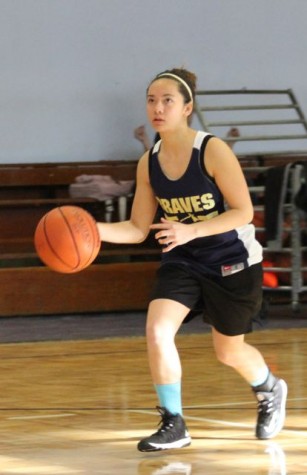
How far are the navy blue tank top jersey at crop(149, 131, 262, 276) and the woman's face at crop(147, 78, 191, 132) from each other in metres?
0.11

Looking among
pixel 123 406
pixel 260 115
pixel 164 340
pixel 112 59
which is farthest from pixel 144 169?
pixel 260 115

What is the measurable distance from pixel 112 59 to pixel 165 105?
5.32 m

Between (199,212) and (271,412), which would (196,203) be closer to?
(199,212)

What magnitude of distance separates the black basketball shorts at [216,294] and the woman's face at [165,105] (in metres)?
0.50

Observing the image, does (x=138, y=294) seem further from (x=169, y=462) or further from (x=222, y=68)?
(x=169, y=462)

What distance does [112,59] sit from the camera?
30.9 feet

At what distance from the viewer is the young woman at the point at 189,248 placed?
13.6ft

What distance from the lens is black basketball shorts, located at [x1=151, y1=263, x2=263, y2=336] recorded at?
423cm

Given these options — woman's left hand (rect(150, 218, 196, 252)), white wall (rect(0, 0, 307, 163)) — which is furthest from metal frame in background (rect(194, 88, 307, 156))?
woman's left hand (rect(150, 218, 196, 252))

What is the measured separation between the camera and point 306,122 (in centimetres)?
940

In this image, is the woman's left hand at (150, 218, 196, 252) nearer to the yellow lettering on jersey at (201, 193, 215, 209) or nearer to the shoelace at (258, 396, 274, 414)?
the yellow lettering on jersey at (201, 193, 215, 209)

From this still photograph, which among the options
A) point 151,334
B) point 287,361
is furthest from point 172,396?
point 287,361

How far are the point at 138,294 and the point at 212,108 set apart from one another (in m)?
1.46

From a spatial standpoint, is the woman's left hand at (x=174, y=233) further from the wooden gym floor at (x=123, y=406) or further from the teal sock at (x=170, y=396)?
the wooden gym floor at (x=123, y=406)
